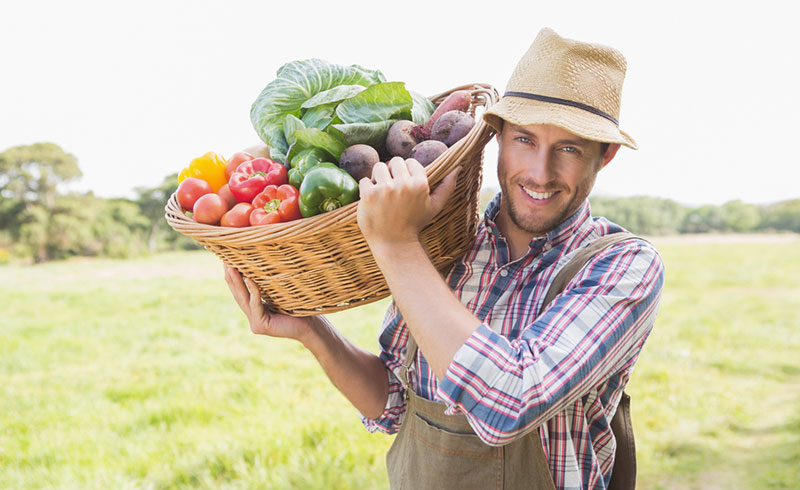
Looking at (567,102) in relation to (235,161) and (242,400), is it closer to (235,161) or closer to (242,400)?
(235,161)

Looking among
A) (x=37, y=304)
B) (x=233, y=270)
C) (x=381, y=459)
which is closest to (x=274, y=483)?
(x=381, y=459)

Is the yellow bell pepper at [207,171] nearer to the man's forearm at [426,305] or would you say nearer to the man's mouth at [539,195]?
the man's forearm at [426,305]

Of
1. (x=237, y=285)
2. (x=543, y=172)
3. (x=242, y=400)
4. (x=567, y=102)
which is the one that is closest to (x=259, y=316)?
(x=237, y=285)

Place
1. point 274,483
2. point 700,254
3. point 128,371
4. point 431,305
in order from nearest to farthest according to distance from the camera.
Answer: point 431,305 → point 274,483 → point 128,371 → point 700,254

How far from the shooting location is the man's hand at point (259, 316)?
1.61 m

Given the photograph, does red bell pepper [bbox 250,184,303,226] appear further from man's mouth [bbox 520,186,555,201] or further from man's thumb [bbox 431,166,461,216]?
man's mouth [bbox 520,186,555,201]

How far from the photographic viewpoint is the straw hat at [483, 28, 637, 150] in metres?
1.38

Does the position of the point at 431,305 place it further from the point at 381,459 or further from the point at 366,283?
the point at 381,459

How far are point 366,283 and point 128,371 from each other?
4901mm

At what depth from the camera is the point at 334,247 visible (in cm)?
140

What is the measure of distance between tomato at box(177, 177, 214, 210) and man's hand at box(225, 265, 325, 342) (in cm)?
21

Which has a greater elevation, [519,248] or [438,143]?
[438,143]

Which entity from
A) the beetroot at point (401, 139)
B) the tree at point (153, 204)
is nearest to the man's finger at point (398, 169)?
the beetroot at point (401, 139)

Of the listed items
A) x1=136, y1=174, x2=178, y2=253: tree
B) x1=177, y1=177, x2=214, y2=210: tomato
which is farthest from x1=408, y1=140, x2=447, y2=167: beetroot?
x1=136, y1=174, x2=178, y2=253: tree
